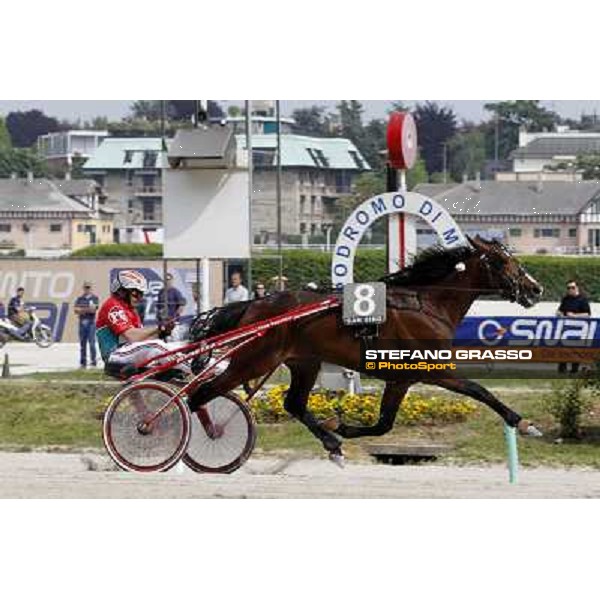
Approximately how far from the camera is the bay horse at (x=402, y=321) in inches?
645

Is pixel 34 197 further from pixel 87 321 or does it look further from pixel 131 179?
pixel 87 321

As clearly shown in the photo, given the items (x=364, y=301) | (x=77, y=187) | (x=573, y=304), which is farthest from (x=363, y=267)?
(x=77, y=187)

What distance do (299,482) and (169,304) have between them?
1.73m

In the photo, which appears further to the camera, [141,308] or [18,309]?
[18,309]

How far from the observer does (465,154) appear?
16719mm

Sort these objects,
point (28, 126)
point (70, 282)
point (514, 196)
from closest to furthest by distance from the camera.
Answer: point (514, 196)
point (28, 126)
point (70, 282)

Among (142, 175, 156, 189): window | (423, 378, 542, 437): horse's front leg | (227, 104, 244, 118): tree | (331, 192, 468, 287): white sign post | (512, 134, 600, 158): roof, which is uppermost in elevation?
(227, 104, 244, 118): tree

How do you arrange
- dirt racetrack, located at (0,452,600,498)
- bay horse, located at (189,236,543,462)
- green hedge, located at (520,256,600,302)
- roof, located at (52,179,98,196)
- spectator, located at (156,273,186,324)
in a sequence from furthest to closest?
1. roof, located at (52,179,98,196)
2. spectator, located at (156,273,186,324)
3. bay horse, located at (189,236,543,462)
4. green hedge, located at (520,256,600,302)
5. dirt racetrack, located at (0,452,600,498)

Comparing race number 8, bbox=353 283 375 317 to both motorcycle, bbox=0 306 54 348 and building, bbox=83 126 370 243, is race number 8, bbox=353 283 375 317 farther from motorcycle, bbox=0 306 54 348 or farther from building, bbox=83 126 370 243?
motorcycle, bbox=0 306 54 348

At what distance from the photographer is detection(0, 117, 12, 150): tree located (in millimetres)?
16844

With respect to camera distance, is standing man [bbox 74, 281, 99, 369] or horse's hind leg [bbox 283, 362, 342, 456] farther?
standing man [bbox 74, 281, 99, 369]

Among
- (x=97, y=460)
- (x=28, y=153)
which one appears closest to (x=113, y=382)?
(x=97, y=460)

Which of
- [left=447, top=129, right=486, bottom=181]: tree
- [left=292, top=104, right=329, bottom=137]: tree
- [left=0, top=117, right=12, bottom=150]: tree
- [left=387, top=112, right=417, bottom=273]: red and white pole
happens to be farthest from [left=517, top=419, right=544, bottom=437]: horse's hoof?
[left=0, top=117, right=12, bottom=150]: tree

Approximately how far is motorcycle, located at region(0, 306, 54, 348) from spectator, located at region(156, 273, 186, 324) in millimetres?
1213
